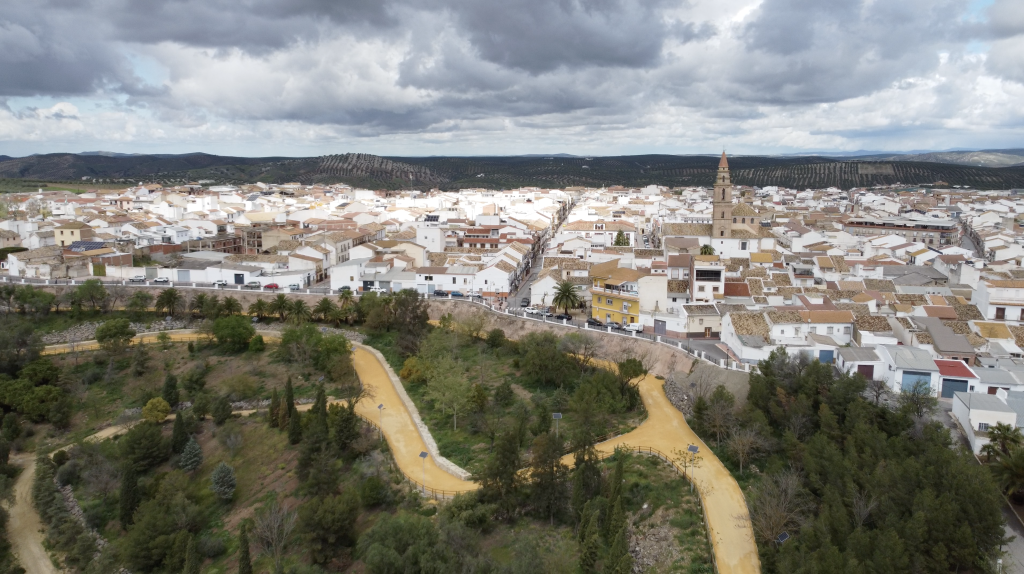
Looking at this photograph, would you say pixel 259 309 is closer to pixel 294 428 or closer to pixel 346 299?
pixel 346 299

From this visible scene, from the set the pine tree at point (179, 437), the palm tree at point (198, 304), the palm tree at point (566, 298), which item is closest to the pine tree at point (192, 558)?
the pine tree at point (179, 437)

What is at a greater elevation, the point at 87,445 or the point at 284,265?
→ the point at 284,265

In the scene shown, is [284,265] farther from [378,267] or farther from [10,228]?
[10,228]

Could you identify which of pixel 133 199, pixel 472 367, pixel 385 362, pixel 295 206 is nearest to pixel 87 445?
pixel 385 362

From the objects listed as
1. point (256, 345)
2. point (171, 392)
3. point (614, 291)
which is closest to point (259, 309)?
point (256, 345)

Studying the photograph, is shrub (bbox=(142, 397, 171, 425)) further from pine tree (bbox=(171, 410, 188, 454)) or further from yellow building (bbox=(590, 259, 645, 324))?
yellow building (bbox=(590, 259, 645, 324))

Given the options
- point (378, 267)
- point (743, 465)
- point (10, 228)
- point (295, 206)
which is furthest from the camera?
point (295, 206)
